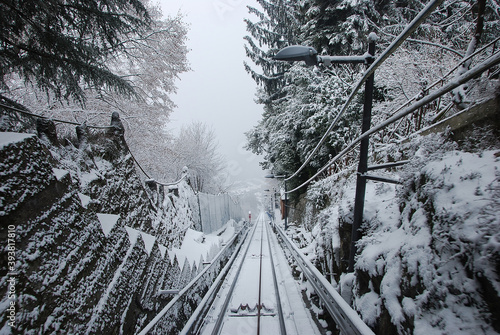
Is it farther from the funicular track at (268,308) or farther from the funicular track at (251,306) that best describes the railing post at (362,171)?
the funicular track at (251,306)

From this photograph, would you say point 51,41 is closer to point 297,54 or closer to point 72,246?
point 72,246

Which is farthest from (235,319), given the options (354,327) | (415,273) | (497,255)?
(497,255)

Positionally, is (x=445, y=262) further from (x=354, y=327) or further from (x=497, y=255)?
(x=354, y=327)

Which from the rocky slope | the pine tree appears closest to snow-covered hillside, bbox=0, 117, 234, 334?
the rocky slope

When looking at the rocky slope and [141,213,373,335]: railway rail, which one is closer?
the rocky slope

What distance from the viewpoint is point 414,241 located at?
153cm

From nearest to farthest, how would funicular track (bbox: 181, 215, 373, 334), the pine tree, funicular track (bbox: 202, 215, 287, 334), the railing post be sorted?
1. the railing post
2. funicular track (bbox: 181, 215, 373, 334)
3. the pine tree
4. funicular track (bbox: 202, 215, 287, 334)

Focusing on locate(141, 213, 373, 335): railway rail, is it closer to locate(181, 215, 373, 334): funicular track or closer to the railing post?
locate(181, 215, 373, 334): funicular track

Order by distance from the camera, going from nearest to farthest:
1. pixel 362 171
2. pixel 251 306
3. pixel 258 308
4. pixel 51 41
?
pixel 362 171
pixel 51 41
pixel 258 308
pixel 251 306

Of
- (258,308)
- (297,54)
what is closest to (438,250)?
(297,54)

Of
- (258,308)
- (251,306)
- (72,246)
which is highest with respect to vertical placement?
(72,246)

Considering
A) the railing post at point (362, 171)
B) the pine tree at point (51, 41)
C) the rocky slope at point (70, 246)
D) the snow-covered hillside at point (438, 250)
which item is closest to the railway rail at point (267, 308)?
the snow-covered hillside at point (438, 250)

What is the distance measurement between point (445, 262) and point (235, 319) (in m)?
3.44

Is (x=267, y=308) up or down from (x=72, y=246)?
down
